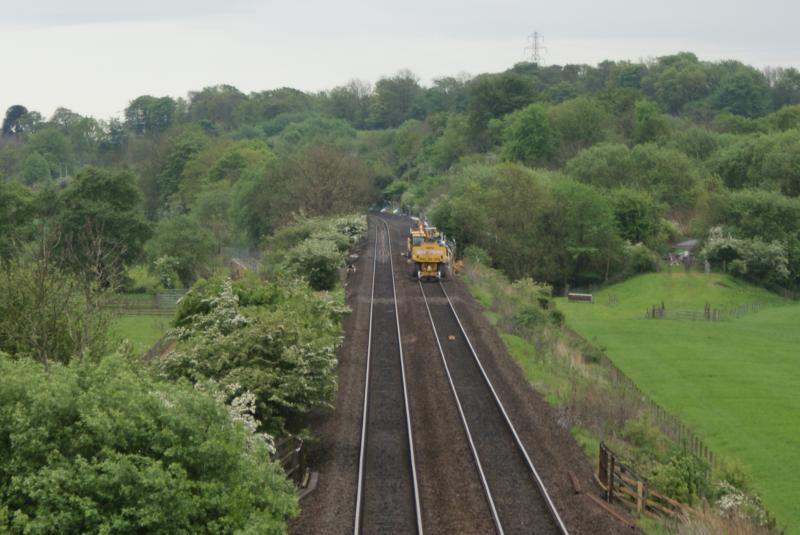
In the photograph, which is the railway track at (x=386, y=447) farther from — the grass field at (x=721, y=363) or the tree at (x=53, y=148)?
the tree at (x=53, y=148)

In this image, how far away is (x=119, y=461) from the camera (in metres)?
13.8

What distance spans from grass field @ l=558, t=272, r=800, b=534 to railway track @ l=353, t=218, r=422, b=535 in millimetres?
10583

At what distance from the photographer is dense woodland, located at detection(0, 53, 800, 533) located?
14289 millimetres

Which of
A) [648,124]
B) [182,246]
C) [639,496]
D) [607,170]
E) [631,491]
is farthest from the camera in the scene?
[648,124]

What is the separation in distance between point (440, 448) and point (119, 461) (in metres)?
12.5

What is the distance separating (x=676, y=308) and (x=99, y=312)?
44566mm

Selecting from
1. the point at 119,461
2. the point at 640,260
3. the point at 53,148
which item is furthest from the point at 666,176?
the point at 53,148

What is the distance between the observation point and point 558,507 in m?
20.8

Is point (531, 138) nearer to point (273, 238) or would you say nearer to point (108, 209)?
point (273, 238)

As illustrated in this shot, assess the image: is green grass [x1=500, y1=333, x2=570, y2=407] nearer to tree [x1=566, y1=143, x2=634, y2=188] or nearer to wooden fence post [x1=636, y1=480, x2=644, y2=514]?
wooden fence post [x1=636, y1=480, x2=644, y2=514]

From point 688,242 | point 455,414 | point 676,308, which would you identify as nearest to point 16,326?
point 455,414

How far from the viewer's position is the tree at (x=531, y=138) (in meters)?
110

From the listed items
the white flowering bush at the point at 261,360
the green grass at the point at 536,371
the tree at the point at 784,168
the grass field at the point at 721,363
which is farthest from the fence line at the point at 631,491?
the tree at the point at 784,168

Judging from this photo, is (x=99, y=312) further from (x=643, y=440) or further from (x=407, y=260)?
(x=407, y=260)
